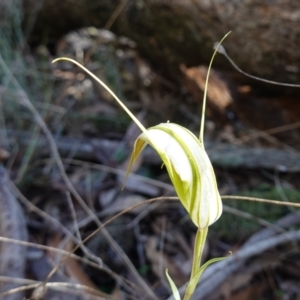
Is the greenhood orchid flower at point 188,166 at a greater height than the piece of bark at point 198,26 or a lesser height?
greater

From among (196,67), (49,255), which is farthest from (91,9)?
(49,255)

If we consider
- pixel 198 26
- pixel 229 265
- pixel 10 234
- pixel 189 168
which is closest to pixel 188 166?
pixel 189 168

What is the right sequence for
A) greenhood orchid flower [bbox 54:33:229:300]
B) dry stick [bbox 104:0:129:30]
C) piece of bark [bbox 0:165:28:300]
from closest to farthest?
1. greenhood orchid flower [bbox 54:33:229:300]
2. piece of bark [bbox 0:165:28:300]
3. dry stick [bbox 104:0:129:30]

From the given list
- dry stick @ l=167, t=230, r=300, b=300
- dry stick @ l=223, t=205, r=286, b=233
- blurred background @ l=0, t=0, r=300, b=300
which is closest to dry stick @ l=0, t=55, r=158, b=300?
Answer: blurred background @ l=0, t=0, r=300, b=300

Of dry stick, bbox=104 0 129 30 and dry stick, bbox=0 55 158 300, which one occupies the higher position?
dry stick, bbox=104 0 129 30

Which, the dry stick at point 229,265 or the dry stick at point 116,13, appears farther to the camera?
the dry stick at point 116,13

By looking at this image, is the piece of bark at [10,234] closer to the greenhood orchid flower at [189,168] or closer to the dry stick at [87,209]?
the dry stick at [87,209]

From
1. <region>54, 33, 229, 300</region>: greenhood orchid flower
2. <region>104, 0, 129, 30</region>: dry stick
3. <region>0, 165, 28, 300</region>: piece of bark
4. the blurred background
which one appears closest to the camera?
<region>54, 33, 229, 300</region>: greenhood orchid flower

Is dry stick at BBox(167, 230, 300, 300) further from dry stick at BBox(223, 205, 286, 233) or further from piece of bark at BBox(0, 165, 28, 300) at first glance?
piece of bark at BBox(0, 165, 28, 300)

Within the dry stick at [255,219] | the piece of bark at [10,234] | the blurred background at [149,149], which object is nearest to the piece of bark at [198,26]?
the blurred background at [149,149]
